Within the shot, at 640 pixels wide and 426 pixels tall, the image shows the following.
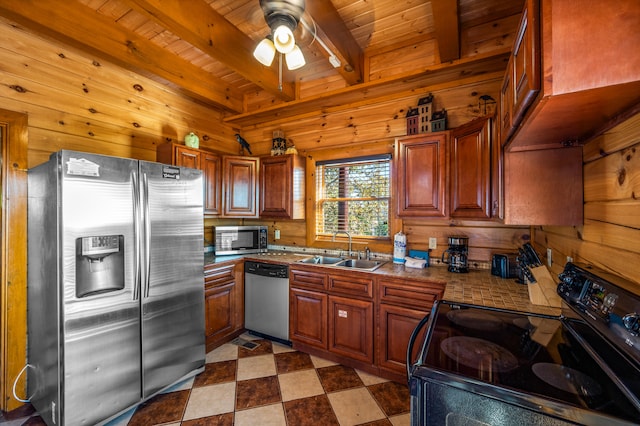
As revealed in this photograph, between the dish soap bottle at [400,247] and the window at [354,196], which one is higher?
the window at [354,196]

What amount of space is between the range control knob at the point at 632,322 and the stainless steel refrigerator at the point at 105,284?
2.49 meters

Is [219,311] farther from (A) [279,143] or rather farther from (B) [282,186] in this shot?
(A) [279,143]

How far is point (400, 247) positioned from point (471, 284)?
800 mm

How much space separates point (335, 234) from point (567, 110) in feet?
8.11

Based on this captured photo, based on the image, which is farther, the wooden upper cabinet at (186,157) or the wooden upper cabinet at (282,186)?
the wooden upper cabinet at (282,186)

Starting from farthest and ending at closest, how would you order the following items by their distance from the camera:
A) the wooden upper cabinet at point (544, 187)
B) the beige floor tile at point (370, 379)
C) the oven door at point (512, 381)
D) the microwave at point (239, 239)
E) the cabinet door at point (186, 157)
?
the microwave at point (239, 239) → the cabinet door at point (186, 157) → the beige floor tile at point (370, 379) → the wooden upper cabinet at point (544, 187) → the oven door at point (512, 381)

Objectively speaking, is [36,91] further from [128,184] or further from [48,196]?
[128,184]

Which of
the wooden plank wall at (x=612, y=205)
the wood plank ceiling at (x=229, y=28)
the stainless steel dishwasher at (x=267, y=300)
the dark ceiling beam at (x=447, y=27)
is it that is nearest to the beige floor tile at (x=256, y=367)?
the stainless steel dishwasher at (x=267, y=300)

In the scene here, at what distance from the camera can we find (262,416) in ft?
6.30

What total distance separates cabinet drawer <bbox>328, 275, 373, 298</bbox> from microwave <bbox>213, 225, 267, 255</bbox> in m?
1.22

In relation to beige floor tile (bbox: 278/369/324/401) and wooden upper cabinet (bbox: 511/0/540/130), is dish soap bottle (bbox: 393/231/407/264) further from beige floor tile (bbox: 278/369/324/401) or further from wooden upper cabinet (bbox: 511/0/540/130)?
wooden upper cabinet (bbox: 511/0/540/130)

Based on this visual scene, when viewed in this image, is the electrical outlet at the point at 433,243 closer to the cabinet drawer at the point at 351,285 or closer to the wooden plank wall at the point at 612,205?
the cabinet drawer at the point at 351,285

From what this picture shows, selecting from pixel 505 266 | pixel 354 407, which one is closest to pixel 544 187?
pixel 505 266

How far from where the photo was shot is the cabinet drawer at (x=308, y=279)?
2645mm
